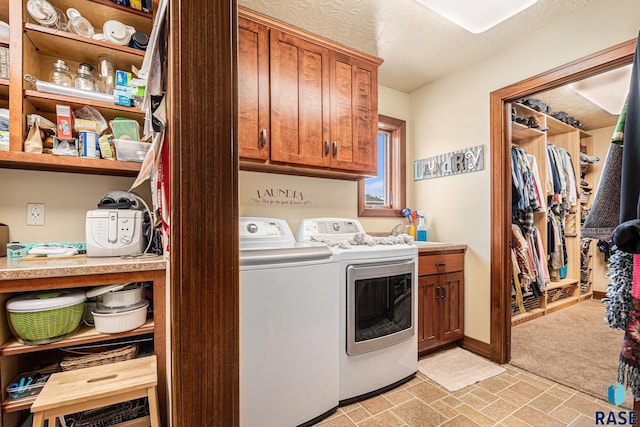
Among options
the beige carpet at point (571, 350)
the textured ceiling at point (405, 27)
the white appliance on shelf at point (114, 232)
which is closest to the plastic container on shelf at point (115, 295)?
the white appliance on shelf at point (114, 232)

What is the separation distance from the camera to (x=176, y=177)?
809mm

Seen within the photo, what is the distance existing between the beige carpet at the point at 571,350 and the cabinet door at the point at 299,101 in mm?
2311

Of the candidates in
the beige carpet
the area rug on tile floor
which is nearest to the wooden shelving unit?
the area rug on tile floor

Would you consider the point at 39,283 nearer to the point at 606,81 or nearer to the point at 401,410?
the point at 401,410

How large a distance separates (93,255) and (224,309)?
1062mm

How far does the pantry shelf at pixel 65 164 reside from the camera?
135cm

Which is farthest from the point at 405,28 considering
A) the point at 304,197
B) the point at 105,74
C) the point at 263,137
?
the point at 105,74

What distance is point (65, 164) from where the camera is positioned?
4.75ft

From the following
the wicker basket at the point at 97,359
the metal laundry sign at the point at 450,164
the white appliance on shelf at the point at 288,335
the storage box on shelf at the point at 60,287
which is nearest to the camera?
the storage box on shelf at the point at 60,287

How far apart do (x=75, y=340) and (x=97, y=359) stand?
0.48ft

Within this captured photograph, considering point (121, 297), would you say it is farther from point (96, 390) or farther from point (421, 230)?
point (421, 230)

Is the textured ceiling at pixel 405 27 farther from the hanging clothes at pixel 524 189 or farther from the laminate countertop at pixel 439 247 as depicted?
the laminate countertop at pixel 439 247

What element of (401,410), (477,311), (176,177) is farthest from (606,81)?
(176,177)

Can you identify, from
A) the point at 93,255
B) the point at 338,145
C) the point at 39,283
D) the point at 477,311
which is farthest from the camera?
the point at 477,311
